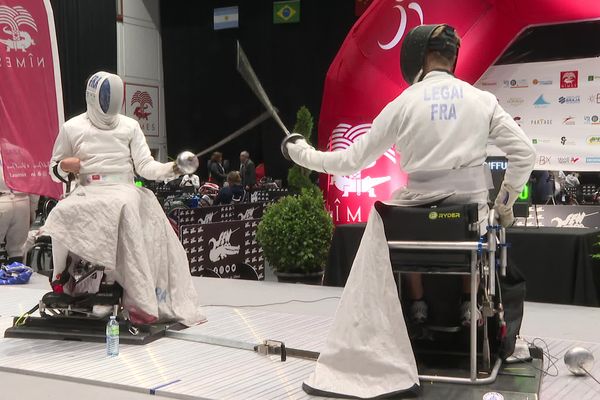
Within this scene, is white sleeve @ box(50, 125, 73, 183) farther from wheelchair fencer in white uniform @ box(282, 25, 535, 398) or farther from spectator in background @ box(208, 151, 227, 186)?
spectator in background @ box(208, 151, 227, 186)

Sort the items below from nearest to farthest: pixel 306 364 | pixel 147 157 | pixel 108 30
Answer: pixel 306 364
pixel 147 157
pixel 108 30

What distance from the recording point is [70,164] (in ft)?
13.2

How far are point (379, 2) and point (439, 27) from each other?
9.35 feet

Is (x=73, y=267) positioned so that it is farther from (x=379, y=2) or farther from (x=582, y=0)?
(x=582, y=0)

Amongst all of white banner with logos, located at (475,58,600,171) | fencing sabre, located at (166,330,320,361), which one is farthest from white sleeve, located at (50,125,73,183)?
white banner with logos, located at (475,58,600,171)

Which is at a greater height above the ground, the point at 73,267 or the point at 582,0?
the point at 582,0

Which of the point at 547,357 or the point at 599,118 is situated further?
the point at 599,118

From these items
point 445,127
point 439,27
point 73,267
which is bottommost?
point 73,267

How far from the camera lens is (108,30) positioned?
51.9 feet

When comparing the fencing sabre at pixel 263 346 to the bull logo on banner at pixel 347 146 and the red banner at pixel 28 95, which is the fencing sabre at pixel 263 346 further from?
the bull logo on banner at pixel 347 146

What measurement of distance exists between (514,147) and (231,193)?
6.28 metres

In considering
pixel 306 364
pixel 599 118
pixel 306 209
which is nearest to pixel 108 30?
pixel 306 209

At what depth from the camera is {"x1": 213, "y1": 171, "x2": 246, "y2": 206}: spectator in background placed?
8789mm

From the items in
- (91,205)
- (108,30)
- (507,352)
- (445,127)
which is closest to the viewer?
(445,127)
